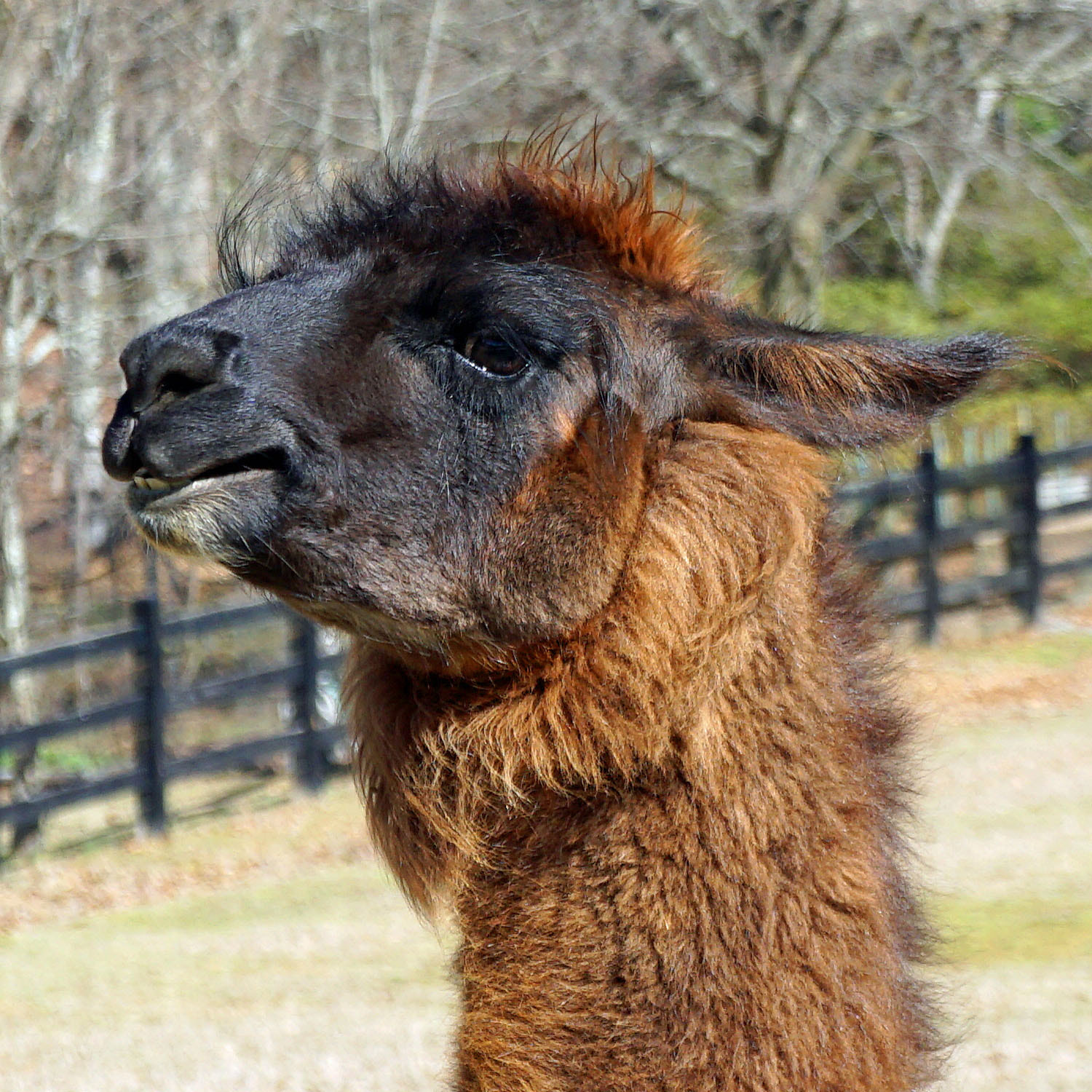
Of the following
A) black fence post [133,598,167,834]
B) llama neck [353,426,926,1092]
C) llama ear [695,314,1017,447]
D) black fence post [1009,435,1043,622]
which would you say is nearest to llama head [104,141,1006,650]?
llama ear [695,314,1017,447]

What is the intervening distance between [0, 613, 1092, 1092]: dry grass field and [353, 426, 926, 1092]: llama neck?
637mm

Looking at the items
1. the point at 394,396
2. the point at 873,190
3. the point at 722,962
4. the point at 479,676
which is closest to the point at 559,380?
the point at 394,396

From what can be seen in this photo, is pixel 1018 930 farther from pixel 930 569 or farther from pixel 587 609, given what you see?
pixel 930 569

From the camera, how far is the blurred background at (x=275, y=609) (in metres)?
5.79

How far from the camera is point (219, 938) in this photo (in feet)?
24.6

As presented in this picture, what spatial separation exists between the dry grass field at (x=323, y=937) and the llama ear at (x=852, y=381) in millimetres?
977

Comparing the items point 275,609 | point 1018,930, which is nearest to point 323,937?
point 275,609

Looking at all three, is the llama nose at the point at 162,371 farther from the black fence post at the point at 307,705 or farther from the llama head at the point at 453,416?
the black fence post at the point at 307,705

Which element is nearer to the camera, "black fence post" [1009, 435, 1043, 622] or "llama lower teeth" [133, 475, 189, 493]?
→ "llama lower teeth" [133, 475, 189, 493]

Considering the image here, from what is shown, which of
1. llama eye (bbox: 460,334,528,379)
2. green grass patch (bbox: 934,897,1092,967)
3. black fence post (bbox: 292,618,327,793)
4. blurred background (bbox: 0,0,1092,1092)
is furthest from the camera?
black fence post (bbox: 292,618,327,793)

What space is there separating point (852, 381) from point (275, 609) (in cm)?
400

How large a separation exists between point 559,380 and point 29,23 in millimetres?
7820

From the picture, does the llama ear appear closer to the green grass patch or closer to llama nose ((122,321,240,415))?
llama nose ((122,321,240,415))

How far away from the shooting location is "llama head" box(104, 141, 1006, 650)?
244 centimetres
